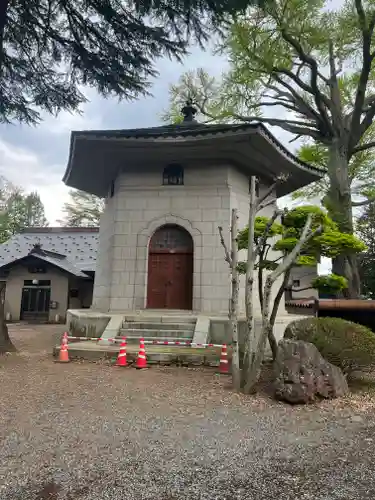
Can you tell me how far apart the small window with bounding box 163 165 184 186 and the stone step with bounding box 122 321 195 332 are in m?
4.86

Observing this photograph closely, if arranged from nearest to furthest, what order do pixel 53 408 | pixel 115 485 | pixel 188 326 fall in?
1. pixel 115 485
2. pixel 53 408
3. pixel 188 326

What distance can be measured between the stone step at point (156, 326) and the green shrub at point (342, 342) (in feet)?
11.7

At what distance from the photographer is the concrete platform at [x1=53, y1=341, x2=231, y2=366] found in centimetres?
808

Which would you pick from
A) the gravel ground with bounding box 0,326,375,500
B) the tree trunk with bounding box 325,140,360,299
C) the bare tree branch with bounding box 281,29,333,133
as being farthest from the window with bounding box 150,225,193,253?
the bare tree branch with bounding box 281,29,333,133

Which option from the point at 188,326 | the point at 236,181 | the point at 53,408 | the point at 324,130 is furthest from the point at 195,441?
the point at 324,130

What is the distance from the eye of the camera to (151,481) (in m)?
3.14

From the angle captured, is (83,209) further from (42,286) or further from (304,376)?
(304,376)

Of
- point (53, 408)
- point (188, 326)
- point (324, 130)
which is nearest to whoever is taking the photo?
point (53, 408)

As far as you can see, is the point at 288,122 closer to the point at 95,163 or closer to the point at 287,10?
the point at 287,10

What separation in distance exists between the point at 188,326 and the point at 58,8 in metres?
8.20

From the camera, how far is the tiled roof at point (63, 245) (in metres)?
24.0

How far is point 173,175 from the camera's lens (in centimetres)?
1252

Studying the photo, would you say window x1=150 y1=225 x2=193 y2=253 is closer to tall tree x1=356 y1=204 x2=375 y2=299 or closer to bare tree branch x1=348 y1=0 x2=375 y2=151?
bare tree branch x1=348 y1=0 x2=375 y2=151

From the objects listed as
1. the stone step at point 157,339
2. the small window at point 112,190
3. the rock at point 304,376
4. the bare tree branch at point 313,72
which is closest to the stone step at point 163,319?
the stone step at point 157,339
